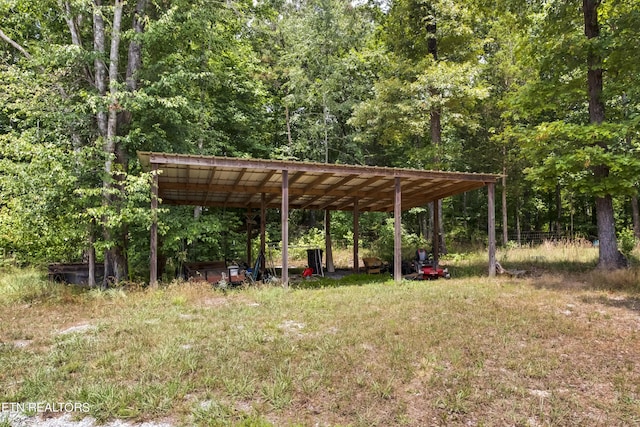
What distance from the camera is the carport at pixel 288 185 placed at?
8.34m

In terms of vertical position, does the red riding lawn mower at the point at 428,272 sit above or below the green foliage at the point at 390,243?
below

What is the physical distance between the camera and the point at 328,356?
438 cm

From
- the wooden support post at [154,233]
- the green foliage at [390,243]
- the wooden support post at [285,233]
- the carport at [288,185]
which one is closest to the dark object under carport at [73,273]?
the carport at [288,185]

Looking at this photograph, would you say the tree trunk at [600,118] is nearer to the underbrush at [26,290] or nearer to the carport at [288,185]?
the carport at [288,185]

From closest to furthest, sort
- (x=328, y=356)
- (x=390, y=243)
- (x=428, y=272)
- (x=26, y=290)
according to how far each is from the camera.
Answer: (x=328, y=356) → (x=26, y=290) → (x=428, y=272) → (x=390, y=243)

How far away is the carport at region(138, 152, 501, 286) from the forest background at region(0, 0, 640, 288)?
0.87 meters

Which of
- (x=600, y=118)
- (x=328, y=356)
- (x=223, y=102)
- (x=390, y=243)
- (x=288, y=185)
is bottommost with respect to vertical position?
(x=328, y=356)

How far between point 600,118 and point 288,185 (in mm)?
8483

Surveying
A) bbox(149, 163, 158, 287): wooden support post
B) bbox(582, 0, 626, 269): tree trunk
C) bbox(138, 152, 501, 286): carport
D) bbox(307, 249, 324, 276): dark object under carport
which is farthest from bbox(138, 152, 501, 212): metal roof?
bbox(582, 0, 626, 269): tree trunk

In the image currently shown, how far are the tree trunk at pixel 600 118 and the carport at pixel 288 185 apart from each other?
8.86 feet

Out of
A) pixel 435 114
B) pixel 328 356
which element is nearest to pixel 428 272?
pixel 328 356

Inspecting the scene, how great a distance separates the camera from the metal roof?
8.50 metres

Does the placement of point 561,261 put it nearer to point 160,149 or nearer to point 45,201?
point 160,149

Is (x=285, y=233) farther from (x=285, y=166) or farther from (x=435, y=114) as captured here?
(x=435, y=114)
